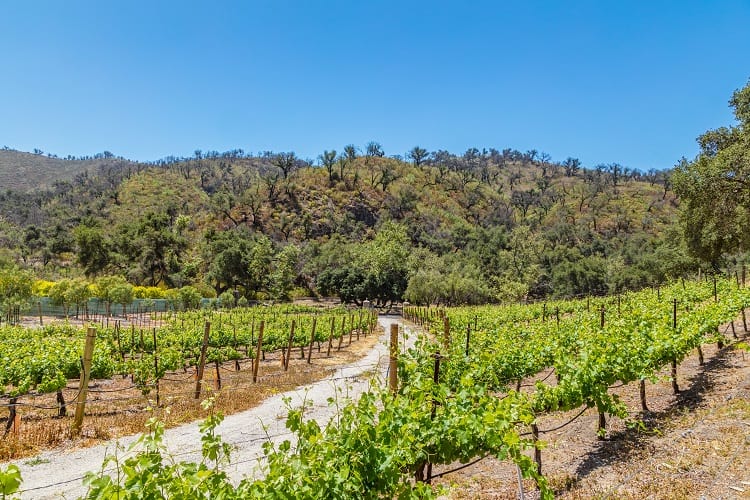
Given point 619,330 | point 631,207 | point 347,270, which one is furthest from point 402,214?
point 619,330

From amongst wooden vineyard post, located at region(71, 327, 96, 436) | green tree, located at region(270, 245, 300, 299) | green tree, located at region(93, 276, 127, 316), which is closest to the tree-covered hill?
green tree, located at region(270, 245, 300, 299)

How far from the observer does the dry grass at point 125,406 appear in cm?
837

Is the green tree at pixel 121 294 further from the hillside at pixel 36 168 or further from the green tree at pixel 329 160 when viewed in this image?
the hillside at pixel 36 168

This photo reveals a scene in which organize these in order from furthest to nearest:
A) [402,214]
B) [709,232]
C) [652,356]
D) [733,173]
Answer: [402,214], [709,232], [733,173], [652,356]

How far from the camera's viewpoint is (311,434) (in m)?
3.43

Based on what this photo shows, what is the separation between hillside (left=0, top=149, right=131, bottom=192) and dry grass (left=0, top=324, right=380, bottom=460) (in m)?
162

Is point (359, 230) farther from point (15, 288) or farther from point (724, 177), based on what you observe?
point (724, 177)

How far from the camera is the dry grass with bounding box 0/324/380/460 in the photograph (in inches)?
330

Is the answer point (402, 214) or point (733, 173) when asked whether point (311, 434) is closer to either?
point (733, 173)

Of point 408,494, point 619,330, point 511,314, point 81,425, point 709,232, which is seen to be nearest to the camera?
point 408,494

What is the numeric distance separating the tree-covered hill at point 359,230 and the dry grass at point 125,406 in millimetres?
40165

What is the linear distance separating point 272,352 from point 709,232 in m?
26.5

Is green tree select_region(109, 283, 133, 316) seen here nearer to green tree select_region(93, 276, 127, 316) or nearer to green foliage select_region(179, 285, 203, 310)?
green tree select_region(93, 276, 127, 316)

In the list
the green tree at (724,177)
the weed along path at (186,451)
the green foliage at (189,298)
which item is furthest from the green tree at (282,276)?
the weed along path at (186,451)
